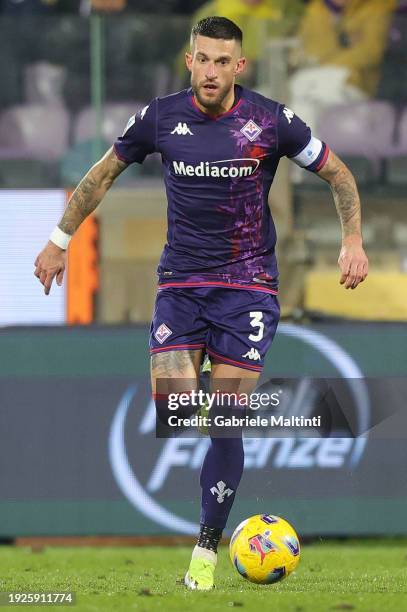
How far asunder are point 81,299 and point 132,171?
1128mm

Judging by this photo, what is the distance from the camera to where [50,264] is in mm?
6492

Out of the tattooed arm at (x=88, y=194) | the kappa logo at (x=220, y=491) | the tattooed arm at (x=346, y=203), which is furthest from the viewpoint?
the tattooed arm at (x=88, y=194)

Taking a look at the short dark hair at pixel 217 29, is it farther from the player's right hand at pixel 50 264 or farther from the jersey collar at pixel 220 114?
the player's right hand at pixel 50 264

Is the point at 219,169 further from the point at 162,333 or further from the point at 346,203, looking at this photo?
the point at 162,333

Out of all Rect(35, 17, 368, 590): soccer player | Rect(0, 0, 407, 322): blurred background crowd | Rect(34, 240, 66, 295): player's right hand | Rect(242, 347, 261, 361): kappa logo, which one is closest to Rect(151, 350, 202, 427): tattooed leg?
Rect(35, 17, 368, 590): soccer player

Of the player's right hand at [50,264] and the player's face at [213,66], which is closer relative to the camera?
the player's face at [213,66]

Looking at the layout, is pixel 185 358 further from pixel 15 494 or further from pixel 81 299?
pixel 81 299

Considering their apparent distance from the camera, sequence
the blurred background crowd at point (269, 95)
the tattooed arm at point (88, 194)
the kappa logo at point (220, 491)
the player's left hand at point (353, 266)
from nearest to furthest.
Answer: the player's left hand at point (353, 266) → the kappa logo at point (220, 491) → the tattooed arm at point (88, 194) → the blurred background crowd at point (269, 95)

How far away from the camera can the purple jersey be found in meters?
6.43

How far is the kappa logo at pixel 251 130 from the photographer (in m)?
6.43

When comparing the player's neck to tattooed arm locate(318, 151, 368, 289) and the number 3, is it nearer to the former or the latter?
tattooed arm locate(318, 151, 368, 289)

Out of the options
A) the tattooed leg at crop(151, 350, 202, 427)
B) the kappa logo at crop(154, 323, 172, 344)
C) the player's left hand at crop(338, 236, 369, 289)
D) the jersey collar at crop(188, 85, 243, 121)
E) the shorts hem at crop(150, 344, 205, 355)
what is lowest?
the tattooed leg at crop(151, 350, 202, 427)

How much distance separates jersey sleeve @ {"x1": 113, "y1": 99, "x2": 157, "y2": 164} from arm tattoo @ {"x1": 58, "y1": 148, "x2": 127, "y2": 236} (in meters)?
0.08

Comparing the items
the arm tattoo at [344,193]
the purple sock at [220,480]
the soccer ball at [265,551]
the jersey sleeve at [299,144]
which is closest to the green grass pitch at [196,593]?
the soccer ball at [265,551]
